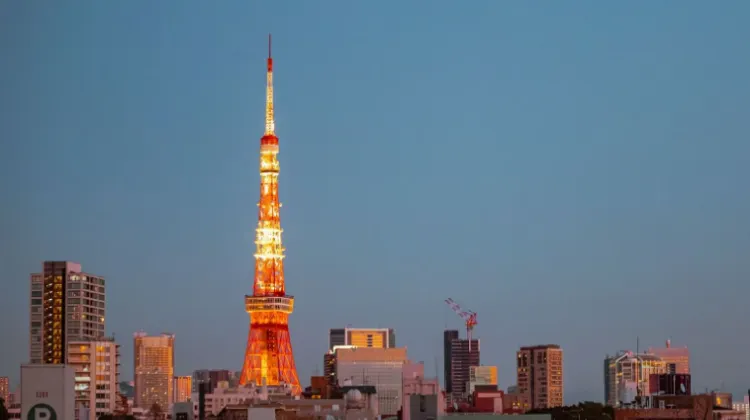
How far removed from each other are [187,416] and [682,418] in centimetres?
4297

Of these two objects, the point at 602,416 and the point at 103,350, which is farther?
the point at 103,350

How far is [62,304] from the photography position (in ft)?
639

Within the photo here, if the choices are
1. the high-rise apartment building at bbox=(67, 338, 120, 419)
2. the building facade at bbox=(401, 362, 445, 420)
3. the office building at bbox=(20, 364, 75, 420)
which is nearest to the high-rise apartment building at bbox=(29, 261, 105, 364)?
the high-rise apartment building at bbox=(67, 338, 120, 419)

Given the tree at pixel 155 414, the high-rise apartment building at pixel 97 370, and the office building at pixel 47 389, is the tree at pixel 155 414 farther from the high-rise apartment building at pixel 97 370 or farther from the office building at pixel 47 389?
the office building at pixel 47 389

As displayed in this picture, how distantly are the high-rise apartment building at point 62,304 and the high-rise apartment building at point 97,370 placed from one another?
4286 mm

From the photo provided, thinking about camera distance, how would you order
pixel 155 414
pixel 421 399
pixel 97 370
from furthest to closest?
pixel 97 370
pixel 155 414
pixel 421 399

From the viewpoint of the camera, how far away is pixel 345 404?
17988cm

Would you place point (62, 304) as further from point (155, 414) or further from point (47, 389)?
point (47, 389)

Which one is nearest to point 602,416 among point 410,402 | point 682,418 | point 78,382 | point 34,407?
point 682,418

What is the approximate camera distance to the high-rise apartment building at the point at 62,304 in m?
193

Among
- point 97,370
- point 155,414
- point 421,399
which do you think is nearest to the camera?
point 421,399

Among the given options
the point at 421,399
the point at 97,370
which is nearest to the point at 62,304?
the point at 97,370

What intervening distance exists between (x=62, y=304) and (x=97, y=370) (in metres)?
11.5

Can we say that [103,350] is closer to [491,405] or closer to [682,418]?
[491,405]
